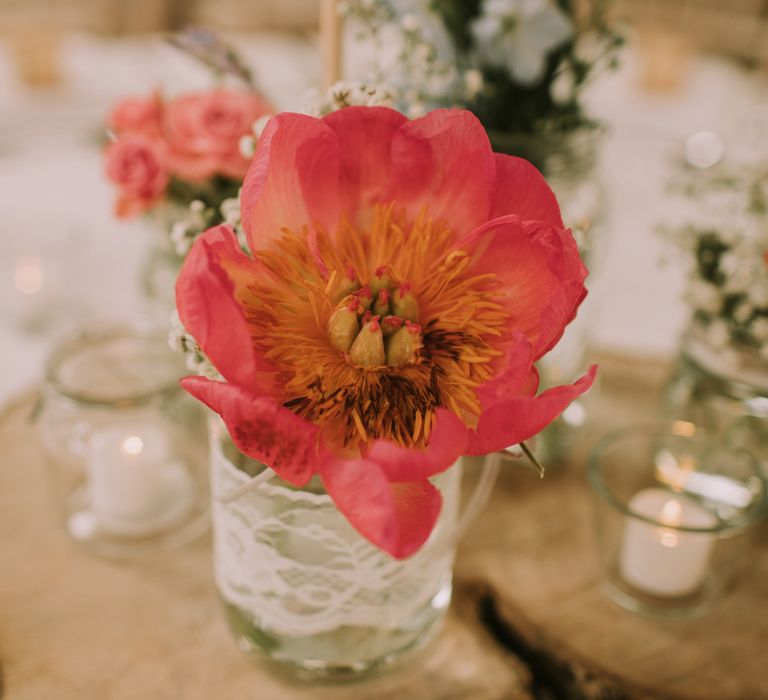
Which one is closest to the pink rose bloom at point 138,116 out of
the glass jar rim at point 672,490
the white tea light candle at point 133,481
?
the white tea light candle at point 133,481

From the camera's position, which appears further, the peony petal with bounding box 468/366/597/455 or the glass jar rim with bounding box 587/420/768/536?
the glass jar rim with bounding box 587/420/768/536

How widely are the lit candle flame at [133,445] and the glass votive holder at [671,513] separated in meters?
0.39

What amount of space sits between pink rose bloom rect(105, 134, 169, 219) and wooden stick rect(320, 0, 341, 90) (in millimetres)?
221

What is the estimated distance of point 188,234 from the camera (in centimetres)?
50

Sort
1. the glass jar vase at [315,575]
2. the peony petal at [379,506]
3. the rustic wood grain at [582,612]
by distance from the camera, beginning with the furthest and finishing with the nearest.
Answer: the rustic wood grain at [582,612] → the glass jar vase at [315,575] → the peony petal at [379,506]

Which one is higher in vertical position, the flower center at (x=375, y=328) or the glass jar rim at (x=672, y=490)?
the flower center at (x=375, y=328)

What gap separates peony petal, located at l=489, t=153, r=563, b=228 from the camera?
0.39 m

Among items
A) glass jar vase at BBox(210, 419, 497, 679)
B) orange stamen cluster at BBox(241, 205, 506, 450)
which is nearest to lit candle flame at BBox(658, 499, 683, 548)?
glass jar vase at BBox(210, 419, 497, 679)

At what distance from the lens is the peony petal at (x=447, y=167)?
390 millimetres

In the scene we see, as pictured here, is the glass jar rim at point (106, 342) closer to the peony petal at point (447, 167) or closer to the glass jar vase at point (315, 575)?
the glass jar vase at point (315, 575)

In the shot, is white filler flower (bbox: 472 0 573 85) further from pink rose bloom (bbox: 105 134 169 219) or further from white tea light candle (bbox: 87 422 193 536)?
white tea light candle (bbox: 87 422 193 536)

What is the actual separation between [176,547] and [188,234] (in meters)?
0.30

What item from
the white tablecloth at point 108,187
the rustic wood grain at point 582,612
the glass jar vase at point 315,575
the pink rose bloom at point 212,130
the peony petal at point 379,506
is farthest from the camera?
the white tablecloth at point 108,187

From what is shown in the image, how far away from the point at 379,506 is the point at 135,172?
49 cm
